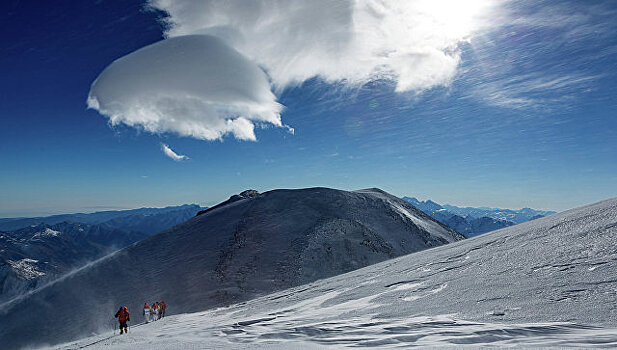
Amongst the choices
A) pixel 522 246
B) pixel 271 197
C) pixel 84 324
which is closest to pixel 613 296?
pixel 522 246

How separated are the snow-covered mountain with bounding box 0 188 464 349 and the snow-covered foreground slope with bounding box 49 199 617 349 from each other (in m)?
19.6

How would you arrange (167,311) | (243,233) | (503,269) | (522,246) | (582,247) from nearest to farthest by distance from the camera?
(582,247) → (503,269) → (522,246) → (167,311) → (243,233)

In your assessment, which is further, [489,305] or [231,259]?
[231,259]

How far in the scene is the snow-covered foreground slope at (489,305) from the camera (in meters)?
5.32

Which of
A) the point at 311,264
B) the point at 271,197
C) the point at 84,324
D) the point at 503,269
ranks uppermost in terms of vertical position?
the point at 271,197

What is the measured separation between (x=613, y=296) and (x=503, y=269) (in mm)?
3541

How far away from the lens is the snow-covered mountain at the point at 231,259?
98.4ft

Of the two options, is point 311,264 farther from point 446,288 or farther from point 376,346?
point 376,346

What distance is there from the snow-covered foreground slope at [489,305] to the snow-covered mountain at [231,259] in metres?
19.6

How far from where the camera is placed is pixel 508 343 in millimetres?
4945

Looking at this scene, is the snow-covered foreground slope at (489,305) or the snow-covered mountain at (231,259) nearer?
the snow-covered foreground slope at (489,305)

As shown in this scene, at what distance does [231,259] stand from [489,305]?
1244 inches

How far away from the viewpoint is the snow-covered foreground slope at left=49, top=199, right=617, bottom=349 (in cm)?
532

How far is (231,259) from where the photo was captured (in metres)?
35.0
